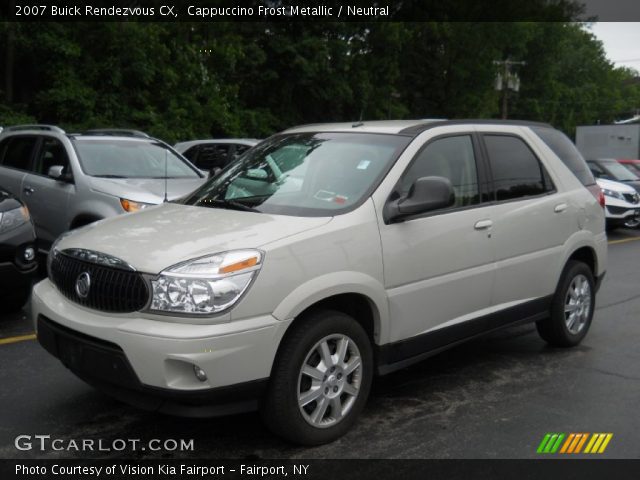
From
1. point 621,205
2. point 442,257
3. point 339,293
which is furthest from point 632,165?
point 339,293

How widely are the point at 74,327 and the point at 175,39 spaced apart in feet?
70.3

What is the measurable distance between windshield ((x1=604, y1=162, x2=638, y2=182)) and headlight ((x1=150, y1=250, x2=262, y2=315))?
45.6ft

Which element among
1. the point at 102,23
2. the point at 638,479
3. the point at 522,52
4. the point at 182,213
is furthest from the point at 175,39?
the point at 522,52

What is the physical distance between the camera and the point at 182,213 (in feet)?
14.5

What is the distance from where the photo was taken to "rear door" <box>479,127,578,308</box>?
16.3 feet

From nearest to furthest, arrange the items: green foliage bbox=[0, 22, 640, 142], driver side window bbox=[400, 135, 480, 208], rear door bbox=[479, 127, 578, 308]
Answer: driver side window bbox=[400, 135, 480, 208] < rear door bbox=[479, 127, 578, 308] < green foliage bbox=[0, 22, 640, 142]

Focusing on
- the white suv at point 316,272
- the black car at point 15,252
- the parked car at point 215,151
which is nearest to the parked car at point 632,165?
the parked car at point 215,151

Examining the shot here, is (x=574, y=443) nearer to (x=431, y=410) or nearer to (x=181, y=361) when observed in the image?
(x=431, y=410)

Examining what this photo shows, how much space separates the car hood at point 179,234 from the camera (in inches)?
144

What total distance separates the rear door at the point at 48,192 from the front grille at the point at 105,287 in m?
4.44

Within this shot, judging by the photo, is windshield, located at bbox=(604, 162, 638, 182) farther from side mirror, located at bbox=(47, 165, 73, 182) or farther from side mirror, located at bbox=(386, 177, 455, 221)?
side mirror, located at bbox=(386, 177, 455, 221)

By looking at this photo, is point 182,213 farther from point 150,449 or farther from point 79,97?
point 79,97

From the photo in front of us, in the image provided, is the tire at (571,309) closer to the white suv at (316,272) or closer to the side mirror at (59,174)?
the white suv at (316,272)

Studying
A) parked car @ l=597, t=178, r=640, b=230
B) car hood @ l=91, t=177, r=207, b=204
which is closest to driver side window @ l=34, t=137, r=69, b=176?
car hood @ l=91, t=177, r=207, b=204
